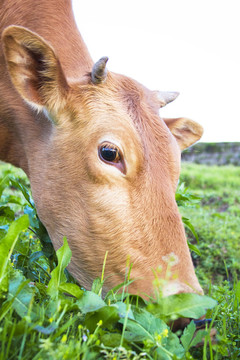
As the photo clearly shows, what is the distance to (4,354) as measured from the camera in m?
1.44

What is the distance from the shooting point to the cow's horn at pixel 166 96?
11.7ft

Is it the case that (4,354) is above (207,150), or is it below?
above

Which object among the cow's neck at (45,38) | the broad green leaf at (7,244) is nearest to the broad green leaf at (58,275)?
the broad green leaf at (7,244)

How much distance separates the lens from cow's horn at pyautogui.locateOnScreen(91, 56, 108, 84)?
9.32 feet

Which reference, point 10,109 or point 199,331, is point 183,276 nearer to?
point 199,331

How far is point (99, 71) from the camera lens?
2.92m

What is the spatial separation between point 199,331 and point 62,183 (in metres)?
1.40

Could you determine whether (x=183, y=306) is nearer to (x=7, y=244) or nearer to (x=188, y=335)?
(x=188, y=335)

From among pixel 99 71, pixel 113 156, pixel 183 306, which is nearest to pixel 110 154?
pixel 113 156

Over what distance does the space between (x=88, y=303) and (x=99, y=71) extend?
1670 millimetres

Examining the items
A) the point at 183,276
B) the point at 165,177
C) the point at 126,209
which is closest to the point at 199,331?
the point at 183,276

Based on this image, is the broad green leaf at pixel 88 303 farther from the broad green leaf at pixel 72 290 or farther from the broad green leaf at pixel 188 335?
the broad green leaf at pixel 188 335

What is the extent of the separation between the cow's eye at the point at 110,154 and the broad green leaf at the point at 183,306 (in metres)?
1.01

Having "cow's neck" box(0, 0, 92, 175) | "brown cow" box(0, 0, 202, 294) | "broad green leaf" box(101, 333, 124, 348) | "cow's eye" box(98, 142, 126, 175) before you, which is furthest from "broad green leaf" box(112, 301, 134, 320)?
"cow's neck" box(0, 0, 92, 175)
